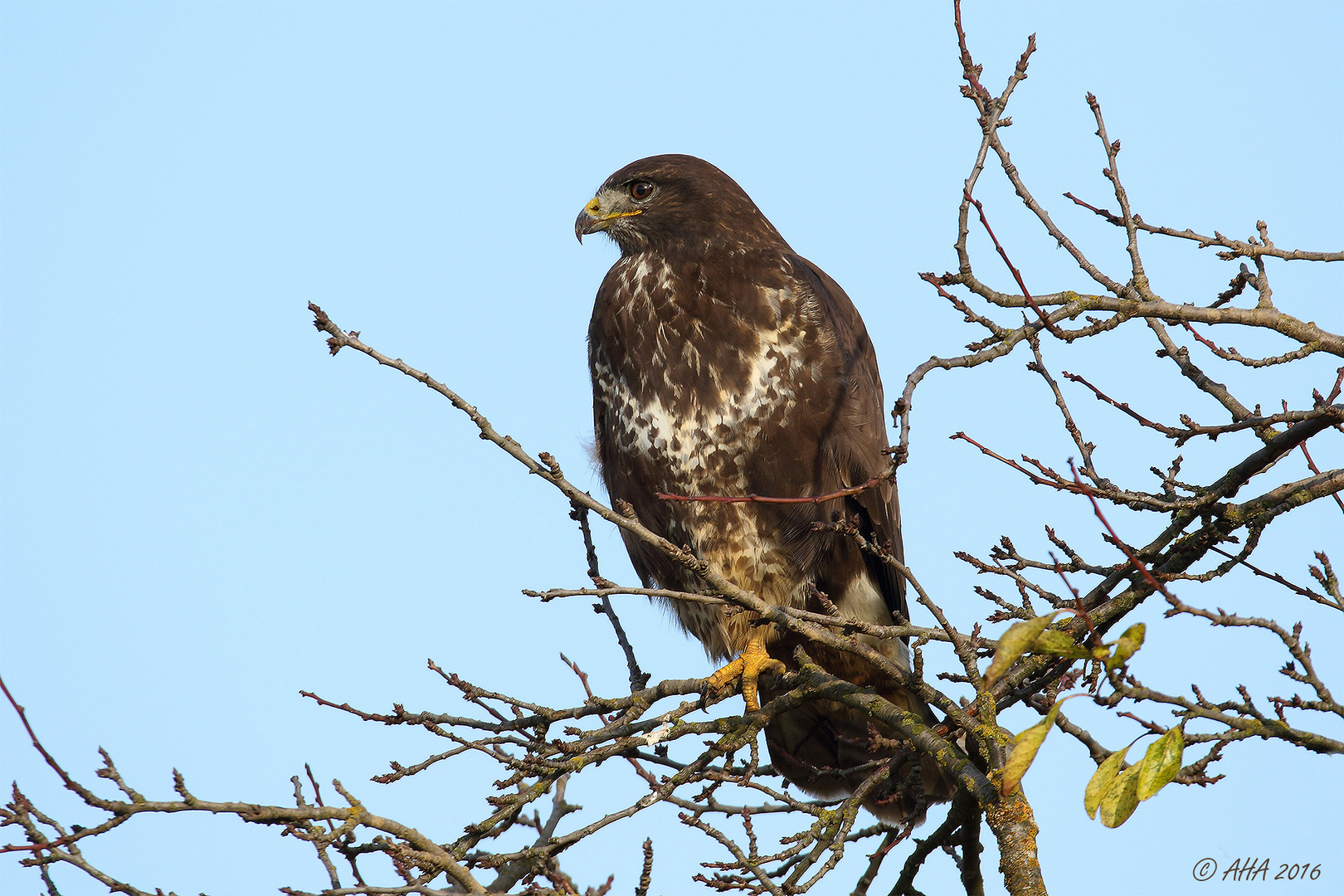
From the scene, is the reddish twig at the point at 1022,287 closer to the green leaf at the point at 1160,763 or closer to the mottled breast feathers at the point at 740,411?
the green leaf at the point at 1160,763

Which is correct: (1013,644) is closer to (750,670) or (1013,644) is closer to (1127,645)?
(1127,645)

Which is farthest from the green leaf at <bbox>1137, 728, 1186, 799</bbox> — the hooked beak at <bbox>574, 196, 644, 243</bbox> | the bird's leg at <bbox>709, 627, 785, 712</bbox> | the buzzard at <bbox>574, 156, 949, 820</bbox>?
the hooked beak at <bbox>574, 196, 644, 243</bbox>

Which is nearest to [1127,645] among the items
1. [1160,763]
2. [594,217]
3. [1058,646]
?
[1058,646]

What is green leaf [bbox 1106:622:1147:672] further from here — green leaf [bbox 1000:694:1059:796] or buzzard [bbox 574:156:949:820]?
buzzard [bbox 574:156:949:820]

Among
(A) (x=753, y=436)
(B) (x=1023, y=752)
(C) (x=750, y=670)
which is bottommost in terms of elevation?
(B) (x=1023, y=752)

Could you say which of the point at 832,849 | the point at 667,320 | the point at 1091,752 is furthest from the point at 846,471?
the point at 832,849

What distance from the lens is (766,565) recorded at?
215 inches

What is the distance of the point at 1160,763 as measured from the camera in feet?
8.48

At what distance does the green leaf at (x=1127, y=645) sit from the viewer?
2564 millimetres

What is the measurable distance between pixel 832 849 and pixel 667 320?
2.49 metres

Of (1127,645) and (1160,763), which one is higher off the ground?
(1127,645)

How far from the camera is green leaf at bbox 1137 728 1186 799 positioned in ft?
8.41

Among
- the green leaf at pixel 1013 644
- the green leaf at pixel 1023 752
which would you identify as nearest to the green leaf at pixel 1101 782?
the green leaf at pixel 1023 752

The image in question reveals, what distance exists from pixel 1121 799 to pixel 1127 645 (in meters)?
0.34
